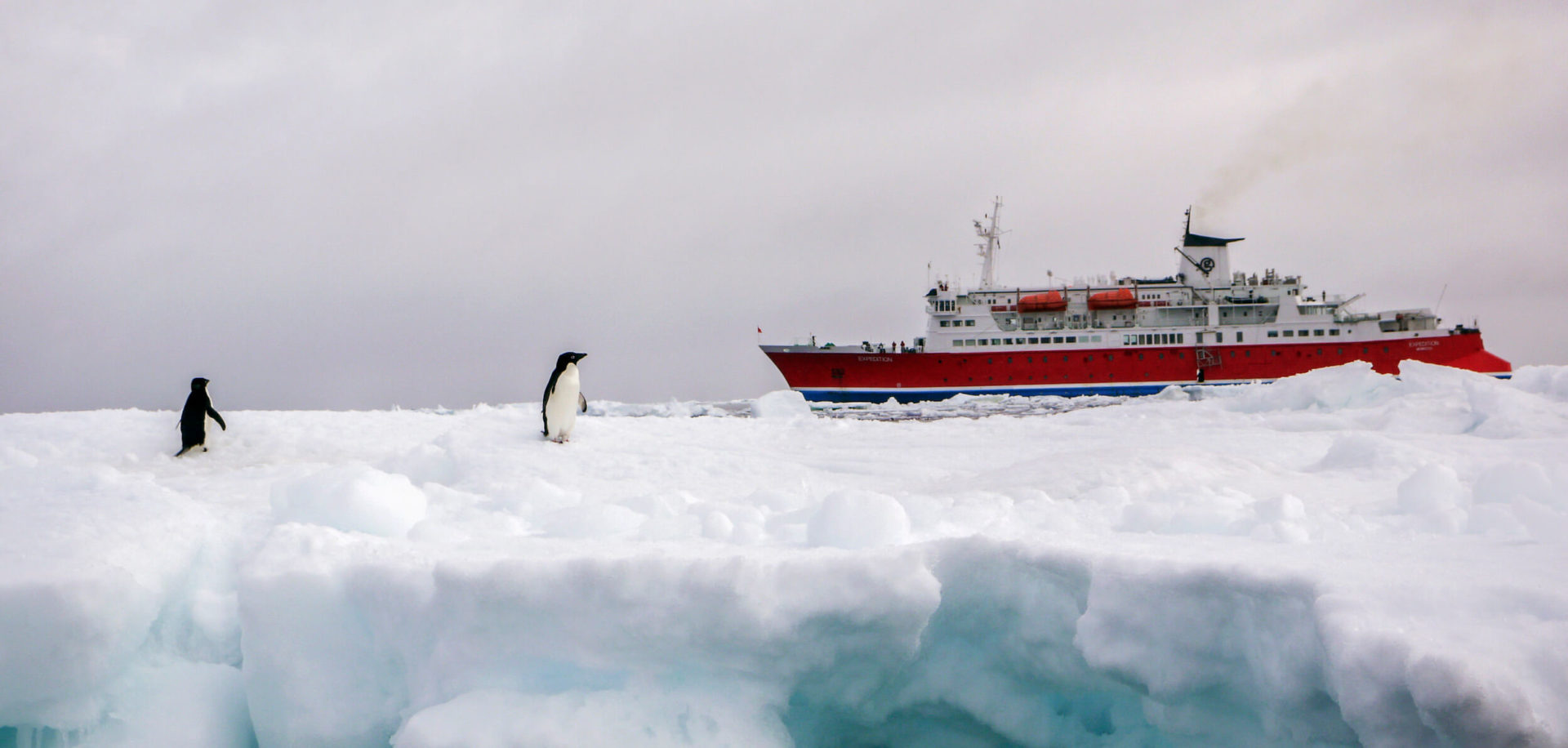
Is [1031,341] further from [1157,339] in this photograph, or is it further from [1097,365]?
[1157,339]

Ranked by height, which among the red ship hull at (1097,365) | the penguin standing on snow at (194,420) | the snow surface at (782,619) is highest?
the red ship hull at (1097,365)

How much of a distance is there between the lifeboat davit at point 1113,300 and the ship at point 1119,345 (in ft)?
0.13

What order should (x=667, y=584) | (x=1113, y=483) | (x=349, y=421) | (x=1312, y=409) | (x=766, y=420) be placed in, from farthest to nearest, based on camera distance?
1. (x=1312, y=409)
2. (x=766, y=420)
3. (x=349, y=421)
4. (x=1113, y=483)
5. (x=667, y=584)

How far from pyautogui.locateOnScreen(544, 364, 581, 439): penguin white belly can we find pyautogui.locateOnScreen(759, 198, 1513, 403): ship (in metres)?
24.5

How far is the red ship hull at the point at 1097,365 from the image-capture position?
30.7 metres

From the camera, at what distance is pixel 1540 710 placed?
1.57 m

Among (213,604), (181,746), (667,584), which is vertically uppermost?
(667,584)

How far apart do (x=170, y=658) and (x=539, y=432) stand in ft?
13.7

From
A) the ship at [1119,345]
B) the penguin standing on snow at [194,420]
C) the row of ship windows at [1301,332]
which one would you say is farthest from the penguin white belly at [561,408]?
the row of ship windows at [1301,332]

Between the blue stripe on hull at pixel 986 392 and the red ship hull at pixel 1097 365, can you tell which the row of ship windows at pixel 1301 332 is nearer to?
the red ship hull at pixel 1097 365

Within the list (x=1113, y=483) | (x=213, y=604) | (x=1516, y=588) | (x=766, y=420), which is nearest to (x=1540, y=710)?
(x=1516, y=588)

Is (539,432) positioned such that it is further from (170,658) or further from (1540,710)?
(1540,710)

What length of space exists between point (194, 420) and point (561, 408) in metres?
2.65

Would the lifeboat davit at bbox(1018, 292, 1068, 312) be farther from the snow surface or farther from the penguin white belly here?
the snow surface
